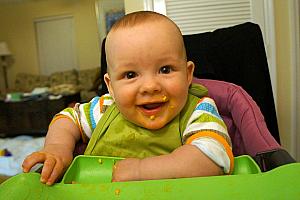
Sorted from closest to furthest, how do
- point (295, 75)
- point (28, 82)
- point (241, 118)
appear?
point (241, 118) → point (295, 75) → point (28, 82)

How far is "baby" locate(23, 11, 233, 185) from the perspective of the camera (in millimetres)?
508

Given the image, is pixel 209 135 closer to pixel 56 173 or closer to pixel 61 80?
pixel 56 173

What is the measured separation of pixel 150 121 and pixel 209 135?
12 cm

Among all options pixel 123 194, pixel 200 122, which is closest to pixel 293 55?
pixel 200 122

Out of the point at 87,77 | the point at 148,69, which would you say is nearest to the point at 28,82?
the point at 87,77

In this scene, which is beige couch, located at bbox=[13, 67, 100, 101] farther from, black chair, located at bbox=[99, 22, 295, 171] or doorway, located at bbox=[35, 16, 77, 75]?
black chair, located at bbox=[99, 22, 295, 171]

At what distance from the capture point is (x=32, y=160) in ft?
1.71

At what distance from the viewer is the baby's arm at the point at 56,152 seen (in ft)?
1.65

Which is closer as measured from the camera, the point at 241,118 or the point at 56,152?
the point at 56,152

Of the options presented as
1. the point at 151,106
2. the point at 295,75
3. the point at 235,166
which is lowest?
the point at 295,75

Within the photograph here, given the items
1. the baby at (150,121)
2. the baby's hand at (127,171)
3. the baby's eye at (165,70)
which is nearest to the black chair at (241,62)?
the baby at (150,121)

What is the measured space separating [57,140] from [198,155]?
326 mm

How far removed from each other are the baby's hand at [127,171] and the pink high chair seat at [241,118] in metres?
0.27

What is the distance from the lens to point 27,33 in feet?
19.0
